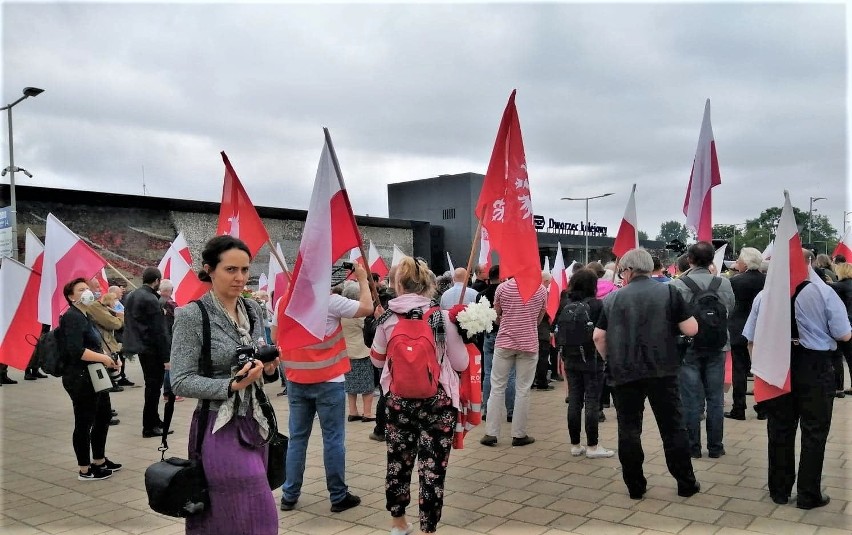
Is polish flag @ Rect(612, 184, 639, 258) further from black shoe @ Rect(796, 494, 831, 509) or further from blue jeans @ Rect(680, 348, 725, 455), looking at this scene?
black shoe @ Rect(796, 494, 831, 509)

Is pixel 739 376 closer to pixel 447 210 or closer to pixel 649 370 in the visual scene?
pixel 649 370

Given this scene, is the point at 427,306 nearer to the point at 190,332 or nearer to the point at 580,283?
the point at 190,332

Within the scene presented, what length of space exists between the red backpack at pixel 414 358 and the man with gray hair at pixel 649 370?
5.65 ft

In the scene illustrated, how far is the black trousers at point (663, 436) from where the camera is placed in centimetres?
507

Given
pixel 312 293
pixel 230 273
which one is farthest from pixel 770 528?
pixel 230 273

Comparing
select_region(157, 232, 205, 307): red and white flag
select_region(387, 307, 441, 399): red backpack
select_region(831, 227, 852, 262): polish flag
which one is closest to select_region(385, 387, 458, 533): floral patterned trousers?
select_region(387, 307, 441, 399): red backpack

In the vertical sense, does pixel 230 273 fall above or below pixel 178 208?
below

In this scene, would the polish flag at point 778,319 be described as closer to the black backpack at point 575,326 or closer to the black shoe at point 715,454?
the black shoe at point 715,454

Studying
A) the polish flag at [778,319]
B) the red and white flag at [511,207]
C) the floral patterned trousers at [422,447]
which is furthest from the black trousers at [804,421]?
the floral patterned trousers at [422,447]

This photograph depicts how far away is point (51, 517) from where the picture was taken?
5.18m

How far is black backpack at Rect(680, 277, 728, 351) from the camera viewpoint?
20.1 feet

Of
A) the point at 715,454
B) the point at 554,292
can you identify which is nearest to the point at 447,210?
the point at 554,292

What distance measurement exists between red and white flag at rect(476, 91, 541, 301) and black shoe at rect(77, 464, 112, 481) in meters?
4.29

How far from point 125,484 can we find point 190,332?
3896mm
